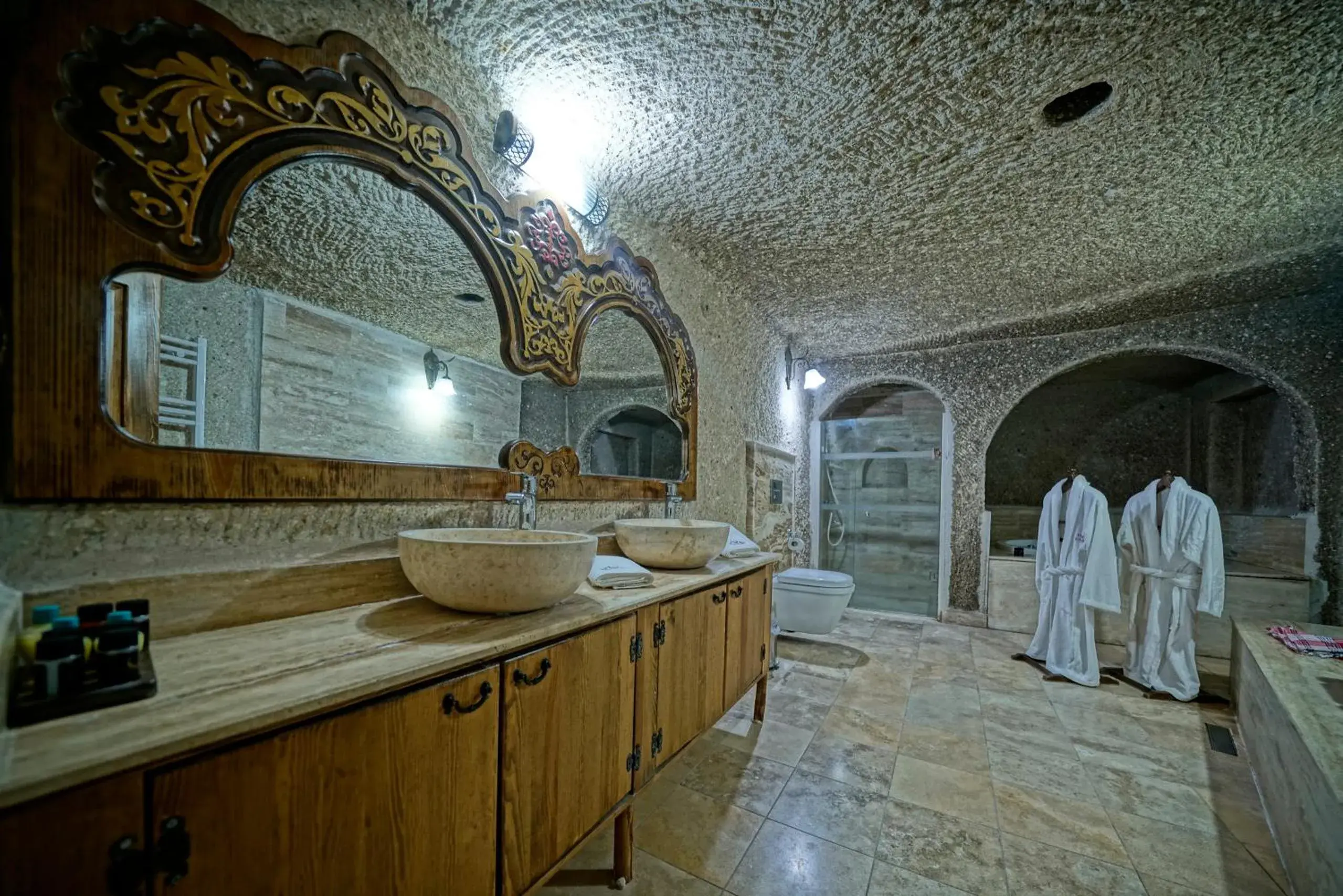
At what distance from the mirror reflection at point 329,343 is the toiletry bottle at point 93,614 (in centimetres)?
30

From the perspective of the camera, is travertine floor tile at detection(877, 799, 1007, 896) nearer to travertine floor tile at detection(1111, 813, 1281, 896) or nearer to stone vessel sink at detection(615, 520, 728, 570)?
travertine floor tile at detection(1111, 813, 1281, 896)

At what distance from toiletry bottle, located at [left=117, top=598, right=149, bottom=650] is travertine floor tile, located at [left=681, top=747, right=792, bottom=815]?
1.54 m

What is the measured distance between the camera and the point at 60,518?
0.74m

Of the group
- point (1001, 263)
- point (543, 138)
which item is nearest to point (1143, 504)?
point (1001, 263)

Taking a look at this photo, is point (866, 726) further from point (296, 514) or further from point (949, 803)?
point (296, 514)

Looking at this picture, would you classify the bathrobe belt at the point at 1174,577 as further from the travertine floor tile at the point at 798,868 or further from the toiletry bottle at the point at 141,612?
the toiletry bottle at the point at 141,612

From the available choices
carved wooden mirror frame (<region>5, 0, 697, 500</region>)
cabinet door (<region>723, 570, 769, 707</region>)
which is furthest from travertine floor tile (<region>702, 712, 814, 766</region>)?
carved wooden mirror frame (<region>5, 0, 697, 500</region>)

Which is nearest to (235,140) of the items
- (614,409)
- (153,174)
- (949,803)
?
(153,174)

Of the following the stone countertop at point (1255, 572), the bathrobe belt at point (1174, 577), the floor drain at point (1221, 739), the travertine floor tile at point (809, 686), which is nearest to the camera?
the floor drain at point (1221, 739)

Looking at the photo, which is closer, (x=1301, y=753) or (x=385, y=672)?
(x=385, y=672)

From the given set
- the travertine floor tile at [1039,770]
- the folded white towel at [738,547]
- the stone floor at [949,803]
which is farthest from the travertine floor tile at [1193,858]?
the folded white towel at [738,547]

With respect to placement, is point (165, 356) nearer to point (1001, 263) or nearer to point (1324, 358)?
point (1001, 263)

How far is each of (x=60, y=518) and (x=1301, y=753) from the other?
276cm

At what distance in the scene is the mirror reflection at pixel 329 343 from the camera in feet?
2.74
